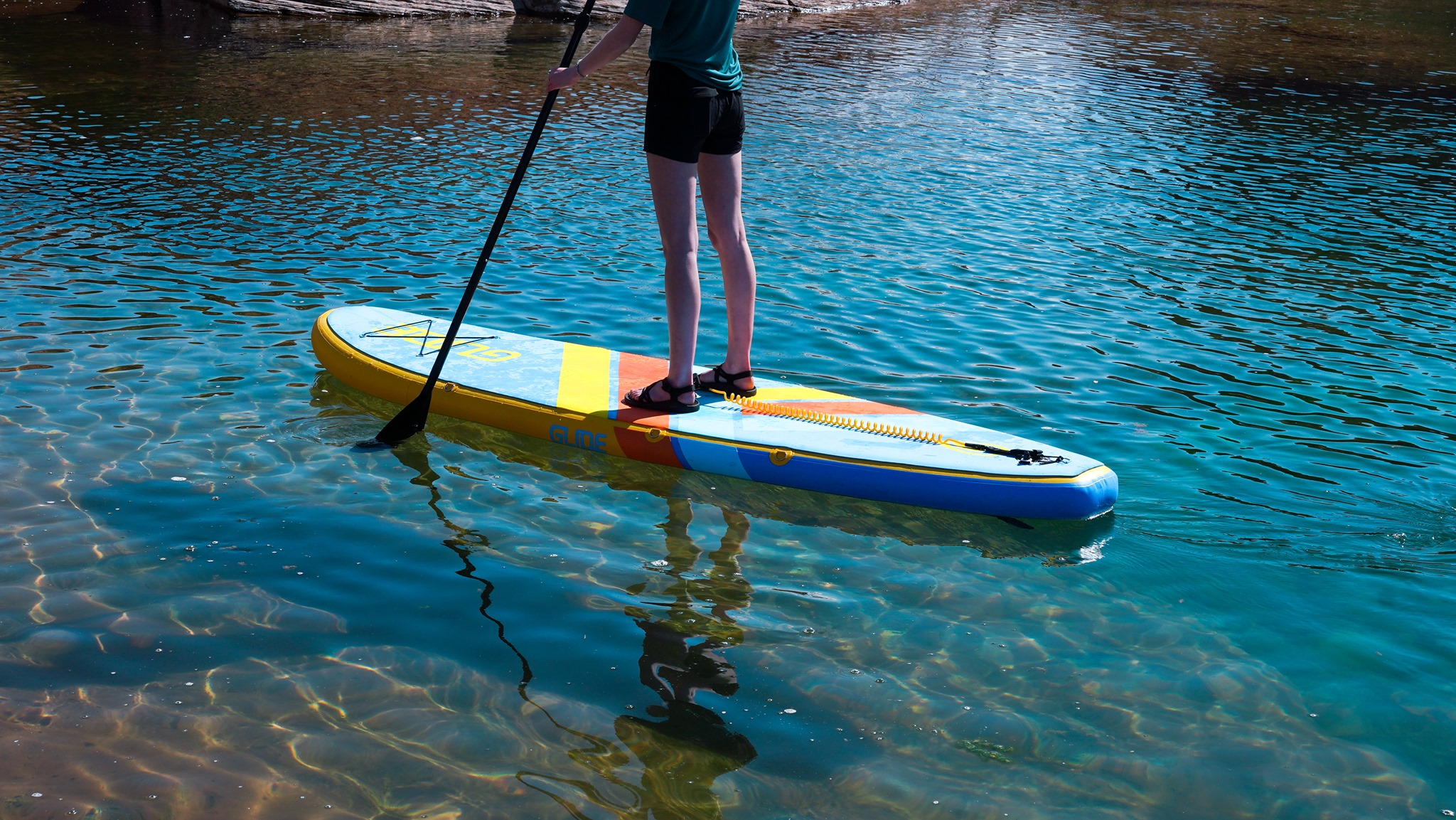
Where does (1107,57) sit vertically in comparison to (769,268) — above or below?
above

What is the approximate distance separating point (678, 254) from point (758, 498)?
3.46 ft

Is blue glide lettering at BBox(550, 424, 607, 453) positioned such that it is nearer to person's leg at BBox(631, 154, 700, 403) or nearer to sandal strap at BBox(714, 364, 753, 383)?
person's leg at BBox(631, 154, 700, 403)

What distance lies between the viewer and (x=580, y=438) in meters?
4.99

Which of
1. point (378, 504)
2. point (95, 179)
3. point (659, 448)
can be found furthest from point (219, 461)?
point (95, 179)

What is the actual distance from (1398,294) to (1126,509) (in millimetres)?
4630

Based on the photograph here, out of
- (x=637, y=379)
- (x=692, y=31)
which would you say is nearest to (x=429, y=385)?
(x=637, y=379)

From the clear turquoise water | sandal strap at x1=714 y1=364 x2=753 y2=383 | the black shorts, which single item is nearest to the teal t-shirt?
the black shorts

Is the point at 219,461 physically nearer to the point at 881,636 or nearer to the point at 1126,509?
the point at 881,636

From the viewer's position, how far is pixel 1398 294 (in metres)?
7.95

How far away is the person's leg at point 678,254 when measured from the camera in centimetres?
465

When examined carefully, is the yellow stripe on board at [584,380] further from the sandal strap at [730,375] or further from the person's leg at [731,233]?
the person's leg at [731,233]

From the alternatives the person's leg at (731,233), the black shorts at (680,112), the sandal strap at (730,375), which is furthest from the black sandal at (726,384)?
the black shorts at (680,112)

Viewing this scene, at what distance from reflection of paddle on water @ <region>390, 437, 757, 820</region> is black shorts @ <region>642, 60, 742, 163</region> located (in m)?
1.45

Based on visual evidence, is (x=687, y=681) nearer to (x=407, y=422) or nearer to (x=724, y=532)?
(x=724, y=532)
